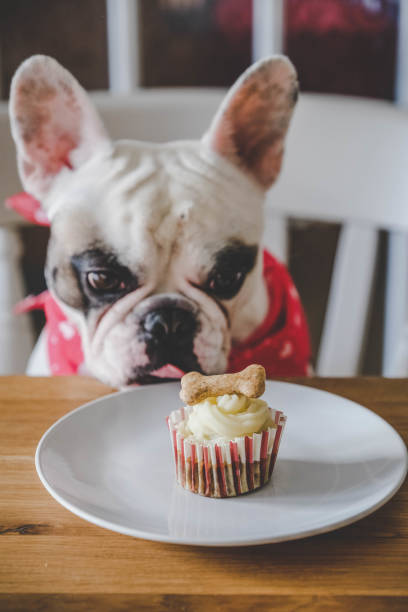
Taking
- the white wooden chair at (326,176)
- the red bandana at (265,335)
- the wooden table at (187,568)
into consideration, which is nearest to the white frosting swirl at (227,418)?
the wooden table at (187,568)

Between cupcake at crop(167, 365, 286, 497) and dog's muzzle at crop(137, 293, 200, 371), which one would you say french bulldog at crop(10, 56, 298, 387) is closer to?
dog's muzzle at crop(137, 293, 200, 371)

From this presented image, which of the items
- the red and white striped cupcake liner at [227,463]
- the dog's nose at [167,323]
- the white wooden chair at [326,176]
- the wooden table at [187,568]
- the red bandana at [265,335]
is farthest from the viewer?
the white wooden chair at [326,176]

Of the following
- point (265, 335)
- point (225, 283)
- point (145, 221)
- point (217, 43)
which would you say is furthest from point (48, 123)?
point (217, 43)

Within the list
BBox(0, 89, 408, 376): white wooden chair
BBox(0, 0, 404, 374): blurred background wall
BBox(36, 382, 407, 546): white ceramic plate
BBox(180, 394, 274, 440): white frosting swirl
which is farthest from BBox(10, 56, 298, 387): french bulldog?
BBox(0, 0, 404, 374): blurred background wall

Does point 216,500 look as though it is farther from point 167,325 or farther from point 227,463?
point 167,325

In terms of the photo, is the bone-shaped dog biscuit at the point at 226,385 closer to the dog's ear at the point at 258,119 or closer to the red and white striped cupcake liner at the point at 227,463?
the red and white striped cupcake liner at the point at 227,463

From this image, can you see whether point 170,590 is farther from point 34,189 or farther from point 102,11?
point 102,11
